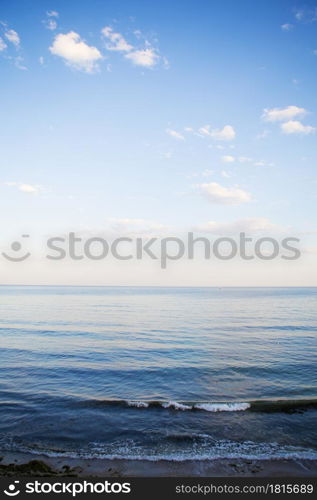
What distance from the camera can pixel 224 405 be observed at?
41.7 feet

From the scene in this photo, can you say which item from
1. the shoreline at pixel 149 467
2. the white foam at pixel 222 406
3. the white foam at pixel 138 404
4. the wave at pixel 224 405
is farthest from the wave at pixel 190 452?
the white foam at pixel 138 404

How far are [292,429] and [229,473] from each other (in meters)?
4.24

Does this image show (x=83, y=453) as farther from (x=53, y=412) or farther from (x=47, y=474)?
(x=53, y=412)

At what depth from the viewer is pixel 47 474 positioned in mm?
7730

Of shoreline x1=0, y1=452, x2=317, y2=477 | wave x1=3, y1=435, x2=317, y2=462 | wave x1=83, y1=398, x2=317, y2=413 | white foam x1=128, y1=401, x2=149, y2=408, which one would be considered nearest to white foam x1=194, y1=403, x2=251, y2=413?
wave x1=83, y1=398, x2=317, y2=413

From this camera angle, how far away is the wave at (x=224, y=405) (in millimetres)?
12477

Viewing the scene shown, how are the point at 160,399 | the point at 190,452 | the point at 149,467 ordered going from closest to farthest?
the point at 149,467, the point at 190,452, the point at 160,399

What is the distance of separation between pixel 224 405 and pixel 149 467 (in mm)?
5759

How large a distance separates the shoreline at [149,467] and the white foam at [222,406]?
3.94 meters

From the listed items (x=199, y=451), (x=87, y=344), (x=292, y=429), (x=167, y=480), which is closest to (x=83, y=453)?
(x=167, y=480)

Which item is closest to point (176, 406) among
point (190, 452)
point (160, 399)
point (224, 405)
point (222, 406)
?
point (160, 399)

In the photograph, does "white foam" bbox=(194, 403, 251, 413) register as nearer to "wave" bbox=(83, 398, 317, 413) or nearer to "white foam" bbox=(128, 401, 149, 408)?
"wave" bbox=(83, 398, 317, 413)

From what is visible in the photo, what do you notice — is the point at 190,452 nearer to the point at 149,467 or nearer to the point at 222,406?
the point at 149,467

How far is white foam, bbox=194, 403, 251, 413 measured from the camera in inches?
489
